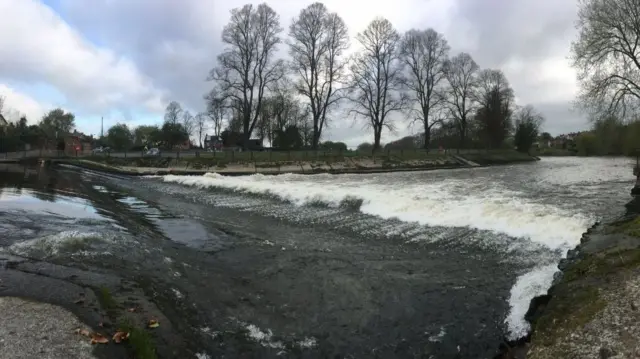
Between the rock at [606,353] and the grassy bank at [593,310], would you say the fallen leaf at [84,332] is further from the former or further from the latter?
the rock at [606,353]

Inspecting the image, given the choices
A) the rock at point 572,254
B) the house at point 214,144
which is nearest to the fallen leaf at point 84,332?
the rock at point 572,254

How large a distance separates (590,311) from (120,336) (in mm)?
5335

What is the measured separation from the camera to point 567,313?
542cm

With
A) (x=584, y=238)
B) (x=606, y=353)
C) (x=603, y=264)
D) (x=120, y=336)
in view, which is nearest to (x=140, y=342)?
(x=120, y=336)

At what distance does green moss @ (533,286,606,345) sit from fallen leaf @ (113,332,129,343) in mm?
4590

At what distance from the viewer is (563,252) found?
927cm

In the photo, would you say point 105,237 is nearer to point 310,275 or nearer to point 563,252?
point 310,275

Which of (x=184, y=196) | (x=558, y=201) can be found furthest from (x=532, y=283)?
(x=184, y=196)

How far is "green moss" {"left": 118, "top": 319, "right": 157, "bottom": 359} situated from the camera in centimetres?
464

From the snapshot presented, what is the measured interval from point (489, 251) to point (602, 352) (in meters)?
5.73

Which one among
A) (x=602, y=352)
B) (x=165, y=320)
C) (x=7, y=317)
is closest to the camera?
(x=602, y=352)

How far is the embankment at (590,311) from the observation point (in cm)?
443

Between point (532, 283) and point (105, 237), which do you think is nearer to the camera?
point (532, 283)

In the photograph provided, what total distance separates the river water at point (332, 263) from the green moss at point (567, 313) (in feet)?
1.35
